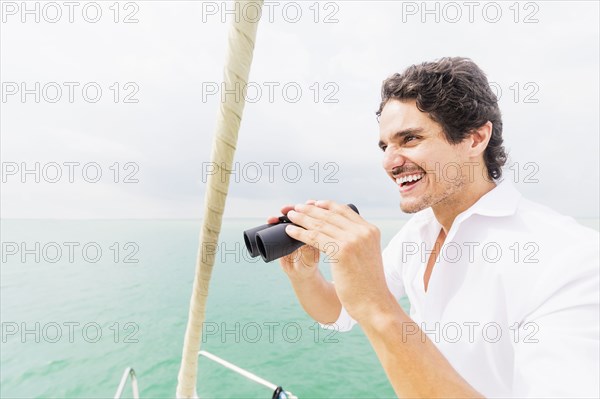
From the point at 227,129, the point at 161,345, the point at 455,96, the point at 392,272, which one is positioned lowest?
the point at 161,345

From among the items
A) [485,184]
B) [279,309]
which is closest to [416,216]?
[485,184]

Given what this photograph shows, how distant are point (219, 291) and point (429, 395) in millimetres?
34059

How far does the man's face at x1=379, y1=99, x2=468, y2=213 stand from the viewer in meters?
1.50

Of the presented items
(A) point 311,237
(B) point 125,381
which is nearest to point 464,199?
(A) point 311,237

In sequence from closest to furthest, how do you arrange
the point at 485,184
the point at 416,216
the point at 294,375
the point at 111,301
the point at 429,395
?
the point at 429,395, the point at 485,184, the point at 416,216, the point at 294,375, the point at 111,301

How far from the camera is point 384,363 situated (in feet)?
3.03

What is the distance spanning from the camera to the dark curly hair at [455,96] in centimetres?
159

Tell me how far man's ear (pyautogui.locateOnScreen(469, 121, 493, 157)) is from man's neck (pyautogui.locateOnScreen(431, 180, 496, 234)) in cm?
17

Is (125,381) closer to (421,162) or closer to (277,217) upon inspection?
(277,217)

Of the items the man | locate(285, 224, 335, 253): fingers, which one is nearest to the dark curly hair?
the man

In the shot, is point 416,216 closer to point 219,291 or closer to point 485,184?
point 485,184

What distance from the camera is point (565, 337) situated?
2.70ft

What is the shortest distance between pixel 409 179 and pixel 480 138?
497mm

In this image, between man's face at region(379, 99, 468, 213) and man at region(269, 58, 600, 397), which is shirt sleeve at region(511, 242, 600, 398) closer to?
man at region(269, 58, 600, 397)
